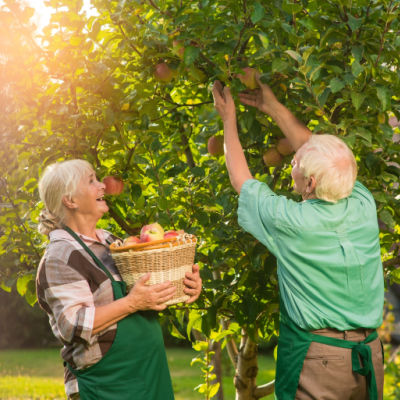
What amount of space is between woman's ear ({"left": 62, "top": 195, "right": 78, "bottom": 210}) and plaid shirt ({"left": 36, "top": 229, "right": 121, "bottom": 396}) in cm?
9

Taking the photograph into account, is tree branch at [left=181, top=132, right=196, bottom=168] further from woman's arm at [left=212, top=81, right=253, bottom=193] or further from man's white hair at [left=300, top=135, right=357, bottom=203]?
man's white hair at [left=300, top=135, right=357, bottom=203]

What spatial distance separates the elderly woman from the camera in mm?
1767

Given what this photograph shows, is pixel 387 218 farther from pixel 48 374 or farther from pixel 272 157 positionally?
pixel 48 374

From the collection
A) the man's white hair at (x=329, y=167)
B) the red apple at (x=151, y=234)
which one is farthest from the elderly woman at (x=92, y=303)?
the man's white hair at (x=329, y=167)

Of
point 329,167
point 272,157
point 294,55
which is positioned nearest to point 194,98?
point 272,157

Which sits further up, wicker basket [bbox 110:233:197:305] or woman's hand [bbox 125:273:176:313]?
wicker basket [bbox 110:233:197:305]

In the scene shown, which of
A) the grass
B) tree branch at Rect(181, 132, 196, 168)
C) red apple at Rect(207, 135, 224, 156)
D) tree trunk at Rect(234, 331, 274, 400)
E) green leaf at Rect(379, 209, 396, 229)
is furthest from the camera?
the grass

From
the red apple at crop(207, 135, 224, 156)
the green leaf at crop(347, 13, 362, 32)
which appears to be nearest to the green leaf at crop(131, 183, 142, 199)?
the red apple at crop(207, 135, 224, 156)

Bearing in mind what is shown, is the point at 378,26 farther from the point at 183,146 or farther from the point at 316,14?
the point at 183,146

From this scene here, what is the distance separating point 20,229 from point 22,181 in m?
0.25

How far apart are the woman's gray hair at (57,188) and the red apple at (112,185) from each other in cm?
43

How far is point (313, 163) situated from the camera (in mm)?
1836

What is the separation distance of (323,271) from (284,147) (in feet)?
2.08

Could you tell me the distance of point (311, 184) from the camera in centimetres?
188
